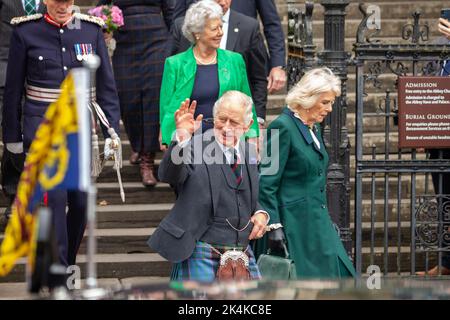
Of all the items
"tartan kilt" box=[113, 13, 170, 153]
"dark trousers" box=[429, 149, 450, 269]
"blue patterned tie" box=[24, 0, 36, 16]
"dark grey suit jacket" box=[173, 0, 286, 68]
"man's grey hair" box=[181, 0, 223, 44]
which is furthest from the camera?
"tartan kilt" box=[113, 13, 170, 153]

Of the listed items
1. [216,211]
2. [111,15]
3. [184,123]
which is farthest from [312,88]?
[111,15]

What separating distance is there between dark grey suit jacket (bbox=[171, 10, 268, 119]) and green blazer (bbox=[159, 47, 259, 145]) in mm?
851

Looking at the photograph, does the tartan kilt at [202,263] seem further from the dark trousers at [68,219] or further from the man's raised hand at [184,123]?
the dark trousers at [68,219]

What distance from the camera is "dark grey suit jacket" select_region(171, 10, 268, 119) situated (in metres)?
10.5

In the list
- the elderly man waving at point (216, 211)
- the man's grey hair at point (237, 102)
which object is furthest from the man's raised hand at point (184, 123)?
the man's grey hair at point (237, 102)

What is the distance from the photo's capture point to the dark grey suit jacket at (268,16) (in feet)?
36.4

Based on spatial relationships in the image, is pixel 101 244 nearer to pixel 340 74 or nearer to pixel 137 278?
pixel 137 278

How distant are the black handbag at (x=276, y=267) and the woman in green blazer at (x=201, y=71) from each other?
157 cm

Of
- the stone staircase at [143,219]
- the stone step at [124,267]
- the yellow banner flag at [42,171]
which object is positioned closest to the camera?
the yellow banner flag at [42,171]

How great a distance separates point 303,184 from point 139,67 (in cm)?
392

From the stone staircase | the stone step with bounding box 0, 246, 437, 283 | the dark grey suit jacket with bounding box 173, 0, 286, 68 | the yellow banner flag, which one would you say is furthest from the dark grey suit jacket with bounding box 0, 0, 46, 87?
the yellow banner flag

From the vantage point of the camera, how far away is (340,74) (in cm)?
996

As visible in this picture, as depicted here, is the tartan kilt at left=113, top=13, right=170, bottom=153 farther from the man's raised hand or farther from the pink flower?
the man's raised hand
